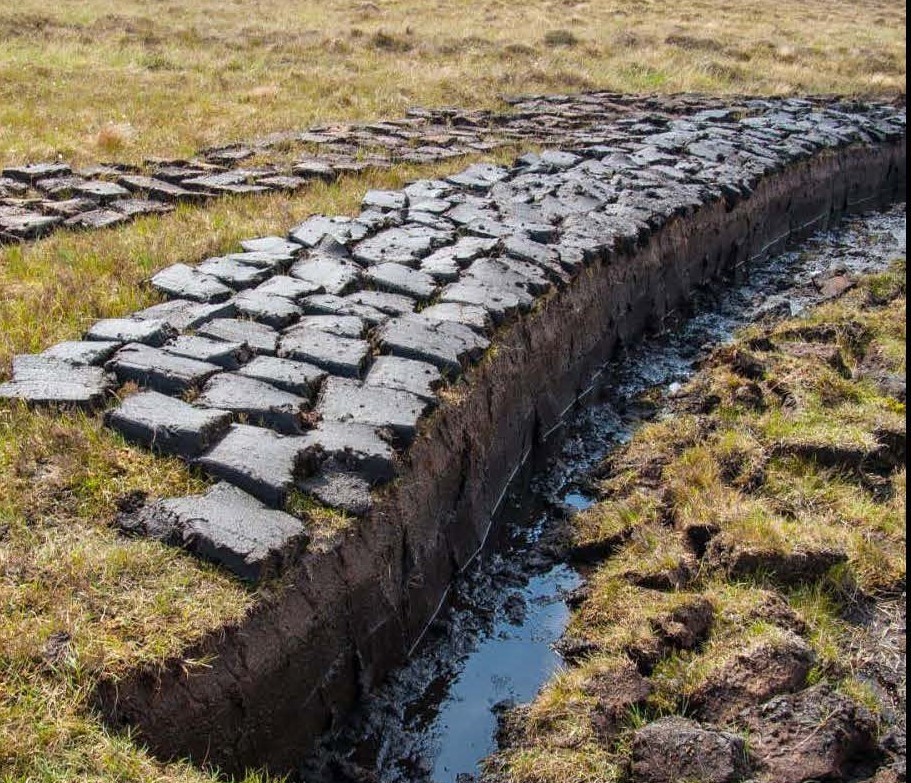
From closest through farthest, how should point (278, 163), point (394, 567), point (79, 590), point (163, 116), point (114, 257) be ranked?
point (79, 590) → point (394, 567) → point (114, 257) → point (278, 163) → point (163, 116)

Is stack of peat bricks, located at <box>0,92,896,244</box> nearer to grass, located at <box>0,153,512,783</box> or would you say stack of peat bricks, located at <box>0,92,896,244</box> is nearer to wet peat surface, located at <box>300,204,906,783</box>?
grass, located at <box>0,153,512,783</box>

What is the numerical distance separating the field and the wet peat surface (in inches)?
35.0

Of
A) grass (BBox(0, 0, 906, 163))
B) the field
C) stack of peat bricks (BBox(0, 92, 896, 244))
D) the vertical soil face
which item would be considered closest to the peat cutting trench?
the vertical soil face

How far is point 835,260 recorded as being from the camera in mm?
9945

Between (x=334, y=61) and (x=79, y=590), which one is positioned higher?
(x=334, y=61)

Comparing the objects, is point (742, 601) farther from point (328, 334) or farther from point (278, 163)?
point (278, 163)

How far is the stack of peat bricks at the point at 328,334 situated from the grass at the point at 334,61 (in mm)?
2986

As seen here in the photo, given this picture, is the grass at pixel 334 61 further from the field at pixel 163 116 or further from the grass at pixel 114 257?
the grass at pixel 114 257

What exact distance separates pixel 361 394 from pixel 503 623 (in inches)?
45.1

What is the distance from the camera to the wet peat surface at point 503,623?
374 centimetres

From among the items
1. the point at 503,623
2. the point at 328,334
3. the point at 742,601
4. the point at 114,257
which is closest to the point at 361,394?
the point at 328,334

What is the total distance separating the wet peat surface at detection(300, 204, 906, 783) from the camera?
3744mm

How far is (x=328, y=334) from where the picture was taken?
197 inches

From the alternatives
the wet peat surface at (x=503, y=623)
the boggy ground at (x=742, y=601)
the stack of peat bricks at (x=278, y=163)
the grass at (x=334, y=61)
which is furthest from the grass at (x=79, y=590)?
the grass at (x=334, y=61)
